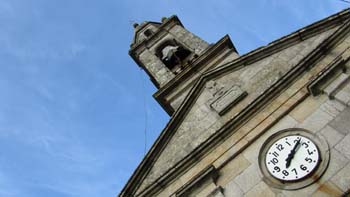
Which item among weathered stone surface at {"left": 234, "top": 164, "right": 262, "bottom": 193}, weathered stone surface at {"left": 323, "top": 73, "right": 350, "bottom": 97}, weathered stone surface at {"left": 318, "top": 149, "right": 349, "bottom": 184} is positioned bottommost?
weathered stone surface at {"left": 318, "top": 149, "right": 349, "bottom": 184}

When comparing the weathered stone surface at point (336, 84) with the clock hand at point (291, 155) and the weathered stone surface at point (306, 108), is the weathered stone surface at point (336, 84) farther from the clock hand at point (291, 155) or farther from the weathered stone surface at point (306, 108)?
the clock hand at point (291, 155)

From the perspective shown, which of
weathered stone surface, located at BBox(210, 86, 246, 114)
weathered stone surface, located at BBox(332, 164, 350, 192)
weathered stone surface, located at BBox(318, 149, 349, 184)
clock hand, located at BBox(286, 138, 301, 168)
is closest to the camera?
weathered stone surface, located at BBox(332, 164, 350, 192)

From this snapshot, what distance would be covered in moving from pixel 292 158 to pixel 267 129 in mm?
1020

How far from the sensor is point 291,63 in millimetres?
10922

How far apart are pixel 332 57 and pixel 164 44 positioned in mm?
9091

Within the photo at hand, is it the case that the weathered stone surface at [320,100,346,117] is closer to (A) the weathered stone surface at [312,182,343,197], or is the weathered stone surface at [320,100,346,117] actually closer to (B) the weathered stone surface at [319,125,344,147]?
(B) the weathered stone surface at [319,125,344,147]

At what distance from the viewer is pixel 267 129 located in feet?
31.9

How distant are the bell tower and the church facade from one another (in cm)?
152

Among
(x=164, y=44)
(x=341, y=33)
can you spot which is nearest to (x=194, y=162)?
(x=341, y=33)

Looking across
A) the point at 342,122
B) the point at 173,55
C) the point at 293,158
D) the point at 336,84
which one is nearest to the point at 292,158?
the point at 293,158

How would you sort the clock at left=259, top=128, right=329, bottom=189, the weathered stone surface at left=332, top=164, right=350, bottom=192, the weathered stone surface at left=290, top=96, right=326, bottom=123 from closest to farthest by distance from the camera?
the weathered stone surface at left=332, top=164, right=350, bottom=192 < the clock at left=259, top=128, right=329, bottom=189 < the weathered stone surface at left=290, top=96, right=326, bottom=123

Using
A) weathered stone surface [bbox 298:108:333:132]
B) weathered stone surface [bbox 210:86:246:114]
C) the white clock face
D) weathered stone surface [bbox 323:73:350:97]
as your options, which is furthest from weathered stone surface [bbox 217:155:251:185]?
weathered stone surface [bbox 323:73:350:97]

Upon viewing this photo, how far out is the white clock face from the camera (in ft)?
28.2

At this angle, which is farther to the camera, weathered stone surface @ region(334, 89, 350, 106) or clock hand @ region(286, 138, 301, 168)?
clock hand @ region(286, 138, 301, 168)
